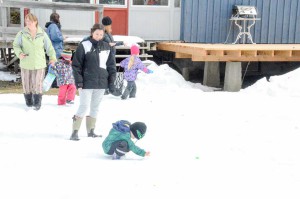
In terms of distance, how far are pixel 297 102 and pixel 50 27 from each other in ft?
17.3

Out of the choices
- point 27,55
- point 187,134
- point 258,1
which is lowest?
point 187,134

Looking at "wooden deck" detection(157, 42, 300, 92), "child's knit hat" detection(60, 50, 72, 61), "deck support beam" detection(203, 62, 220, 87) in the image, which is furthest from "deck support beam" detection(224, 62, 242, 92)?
"child's knit hat" detection(60, 50, 72, 61)

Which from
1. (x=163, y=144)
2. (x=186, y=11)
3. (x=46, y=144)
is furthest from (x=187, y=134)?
(x=186, y=11)

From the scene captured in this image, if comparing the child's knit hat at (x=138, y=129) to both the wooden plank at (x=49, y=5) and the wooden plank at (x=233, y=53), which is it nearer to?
the wooden plank at (x=233, y=53)

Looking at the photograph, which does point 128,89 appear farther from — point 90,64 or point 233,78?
point 90,64

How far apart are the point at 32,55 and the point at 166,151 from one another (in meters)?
3.32

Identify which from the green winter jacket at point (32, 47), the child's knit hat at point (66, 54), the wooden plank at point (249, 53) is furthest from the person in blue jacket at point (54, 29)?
the wooden plank at point (249, 53)

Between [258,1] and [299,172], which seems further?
[258,1]

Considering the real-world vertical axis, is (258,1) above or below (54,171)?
above

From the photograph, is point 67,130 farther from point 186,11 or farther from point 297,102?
point 186,11

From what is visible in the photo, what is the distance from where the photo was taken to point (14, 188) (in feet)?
14.3

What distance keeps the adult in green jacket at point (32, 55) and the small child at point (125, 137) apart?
3138 mm

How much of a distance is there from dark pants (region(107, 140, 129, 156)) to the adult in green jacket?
3.18 meters

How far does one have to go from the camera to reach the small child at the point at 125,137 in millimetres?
5352
